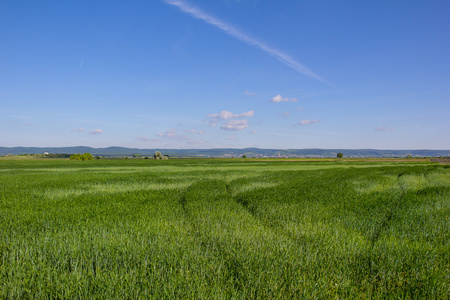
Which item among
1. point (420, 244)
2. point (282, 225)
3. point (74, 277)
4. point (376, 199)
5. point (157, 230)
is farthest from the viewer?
point (376, 199)

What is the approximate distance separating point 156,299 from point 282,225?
356 centimetres

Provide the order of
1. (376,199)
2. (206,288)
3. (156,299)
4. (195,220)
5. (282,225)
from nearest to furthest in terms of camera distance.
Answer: (156,299) < (206,288) < (282,225) < (195,220) < (376,199)

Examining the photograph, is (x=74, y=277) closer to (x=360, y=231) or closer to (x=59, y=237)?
(x=59, y=237)

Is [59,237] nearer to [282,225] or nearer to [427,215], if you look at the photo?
[282,225]

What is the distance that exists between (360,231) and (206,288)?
3.72m

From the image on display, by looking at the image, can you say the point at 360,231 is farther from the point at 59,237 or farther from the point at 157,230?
the point at 59,237

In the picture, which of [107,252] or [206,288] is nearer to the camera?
[206,288]

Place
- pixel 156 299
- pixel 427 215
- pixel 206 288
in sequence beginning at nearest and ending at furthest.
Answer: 1. pixel 156 299
2. pixel 206 288
3. pixel 427 215

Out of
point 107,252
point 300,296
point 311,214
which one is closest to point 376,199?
point 311,214

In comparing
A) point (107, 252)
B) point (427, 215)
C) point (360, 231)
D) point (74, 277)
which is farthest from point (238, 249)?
point (427, 215)

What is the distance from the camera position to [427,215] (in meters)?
6.35

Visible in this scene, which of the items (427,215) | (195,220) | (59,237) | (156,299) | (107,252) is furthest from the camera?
(427,215)

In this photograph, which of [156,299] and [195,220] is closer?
[156,299]

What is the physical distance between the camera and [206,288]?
9.03 feet
